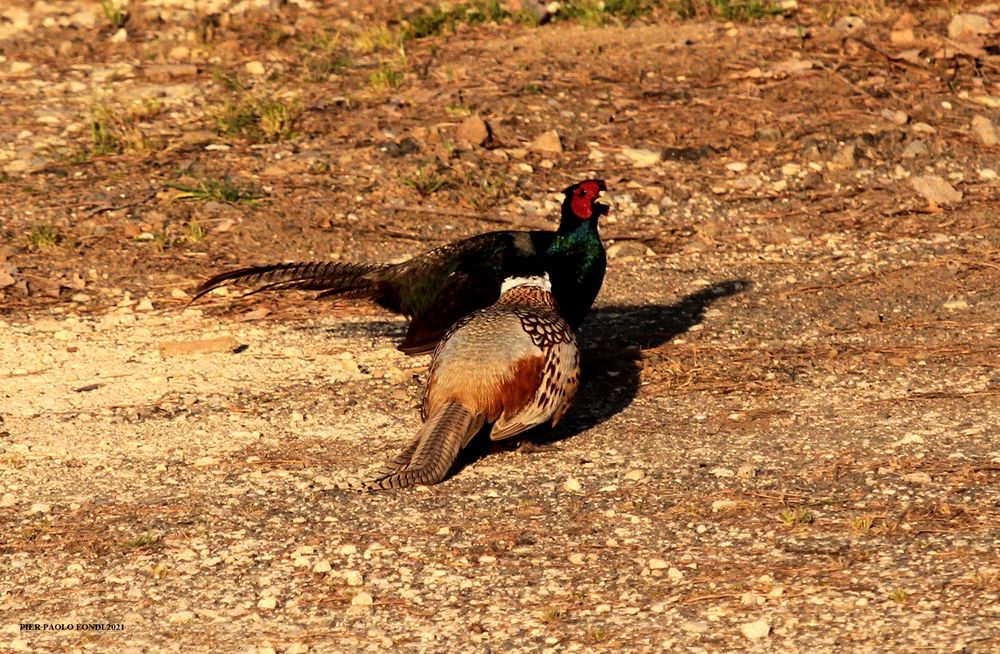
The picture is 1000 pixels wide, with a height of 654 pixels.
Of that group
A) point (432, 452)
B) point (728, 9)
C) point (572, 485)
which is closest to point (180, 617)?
point (432, 452)

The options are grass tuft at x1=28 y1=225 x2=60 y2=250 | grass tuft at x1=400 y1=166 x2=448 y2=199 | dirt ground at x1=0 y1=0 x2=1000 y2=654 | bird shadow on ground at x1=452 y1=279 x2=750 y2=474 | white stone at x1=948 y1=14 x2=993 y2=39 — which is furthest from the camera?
white stone at x1=948 y1=14 x2=993 y2=39

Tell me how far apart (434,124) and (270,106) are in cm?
108

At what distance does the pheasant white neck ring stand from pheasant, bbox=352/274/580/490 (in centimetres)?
34

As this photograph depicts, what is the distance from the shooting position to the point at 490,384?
5621 mm

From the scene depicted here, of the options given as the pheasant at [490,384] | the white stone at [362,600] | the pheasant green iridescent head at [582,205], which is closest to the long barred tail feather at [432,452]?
the pheasant at [490,384]

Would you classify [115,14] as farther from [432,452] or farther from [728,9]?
[432,452]

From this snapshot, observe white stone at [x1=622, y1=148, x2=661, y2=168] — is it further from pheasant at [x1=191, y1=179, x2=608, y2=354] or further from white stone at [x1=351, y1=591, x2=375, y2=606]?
white stone at [x1=351, y1=591, x2=375, y2=606]

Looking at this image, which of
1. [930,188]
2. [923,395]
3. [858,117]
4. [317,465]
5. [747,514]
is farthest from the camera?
[858,117]

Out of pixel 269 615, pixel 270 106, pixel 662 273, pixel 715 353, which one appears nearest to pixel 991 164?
pixel 662 273

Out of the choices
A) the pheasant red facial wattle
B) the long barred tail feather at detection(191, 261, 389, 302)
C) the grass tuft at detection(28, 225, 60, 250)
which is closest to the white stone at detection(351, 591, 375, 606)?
the long barred tail feather at detection(191, 261, 389, 302)

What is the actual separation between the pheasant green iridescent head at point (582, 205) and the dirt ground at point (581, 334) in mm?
706

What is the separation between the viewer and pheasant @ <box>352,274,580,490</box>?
18.0ft

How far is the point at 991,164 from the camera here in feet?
30.0

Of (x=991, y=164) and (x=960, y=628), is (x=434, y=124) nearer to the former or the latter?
(x=991, y=164)
